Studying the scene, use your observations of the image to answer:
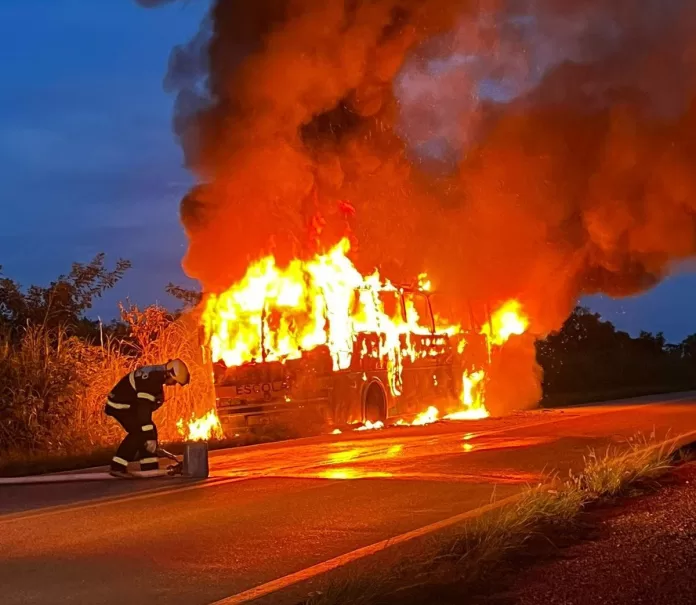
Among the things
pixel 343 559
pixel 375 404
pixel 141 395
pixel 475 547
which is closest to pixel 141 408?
pixel 141 395

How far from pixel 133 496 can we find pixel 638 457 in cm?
509

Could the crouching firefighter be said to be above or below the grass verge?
above

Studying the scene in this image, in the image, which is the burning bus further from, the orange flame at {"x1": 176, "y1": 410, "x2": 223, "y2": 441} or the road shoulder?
the road shoulder

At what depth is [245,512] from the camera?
8.31 metres

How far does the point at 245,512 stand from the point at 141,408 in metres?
3.04

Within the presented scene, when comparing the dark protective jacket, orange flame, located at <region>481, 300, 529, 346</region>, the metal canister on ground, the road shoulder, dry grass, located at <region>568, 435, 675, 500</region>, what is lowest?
the road shoulder

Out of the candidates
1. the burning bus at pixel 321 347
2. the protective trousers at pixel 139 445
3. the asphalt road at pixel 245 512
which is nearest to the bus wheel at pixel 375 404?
the burning bus at pixel 321 347

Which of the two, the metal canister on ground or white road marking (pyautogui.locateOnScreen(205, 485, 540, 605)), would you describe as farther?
the metal canister on ground

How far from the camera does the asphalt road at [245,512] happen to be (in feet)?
20.0

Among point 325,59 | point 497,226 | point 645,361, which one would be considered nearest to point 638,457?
point 325,59

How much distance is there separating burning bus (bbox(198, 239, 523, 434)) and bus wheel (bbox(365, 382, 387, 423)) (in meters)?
0.02

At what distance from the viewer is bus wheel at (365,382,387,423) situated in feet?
54.7

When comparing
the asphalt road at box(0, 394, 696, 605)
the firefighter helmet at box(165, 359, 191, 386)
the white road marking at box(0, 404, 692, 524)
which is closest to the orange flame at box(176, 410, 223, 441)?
the asphalt road at box(0, 394, 696, 605)

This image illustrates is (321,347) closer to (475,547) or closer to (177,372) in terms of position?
(177,372)
